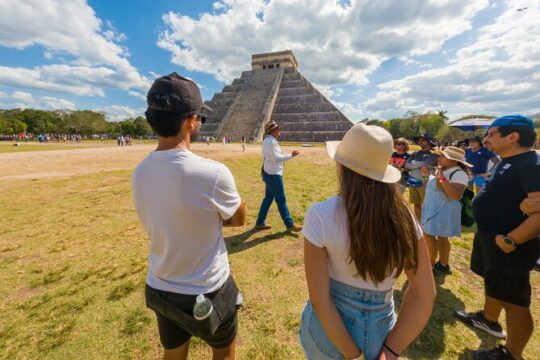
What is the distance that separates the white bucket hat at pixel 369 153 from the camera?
3.91 ft

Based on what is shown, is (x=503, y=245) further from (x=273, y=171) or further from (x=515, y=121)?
(x=273, y=171)

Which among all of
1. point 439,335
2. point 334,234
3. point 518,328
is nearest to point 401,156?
point 439,335

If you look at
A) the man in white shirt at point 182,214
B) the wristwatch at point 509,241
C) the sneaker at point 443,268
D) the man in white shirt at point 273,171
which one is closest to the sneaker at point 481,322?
the sneaker at point 443,268

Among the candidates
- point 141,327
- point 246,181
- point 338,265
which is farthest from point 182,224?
point 246,181

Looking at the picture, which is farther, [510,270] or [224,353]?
[510,270]

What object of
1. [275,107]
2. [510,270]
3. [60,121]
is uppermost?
[275,107]

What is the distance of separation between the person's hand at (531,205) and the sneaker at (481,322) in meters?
1.37

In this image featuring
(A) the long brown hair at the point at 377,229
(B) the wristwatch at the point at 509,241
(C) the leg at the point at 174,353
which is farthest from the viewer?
(B) the wristwatch at the point at 509,241

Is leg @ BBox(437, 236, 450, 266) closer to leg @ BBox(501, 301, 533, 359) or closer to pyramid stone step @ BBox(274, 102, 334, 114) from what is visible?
leg @ BBox(501, 301, 533, 359)

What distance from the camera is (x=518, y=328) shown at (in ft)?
6.97

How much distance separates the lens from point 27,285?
343 cm

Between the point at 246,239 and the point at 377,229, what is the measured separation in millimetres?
3690

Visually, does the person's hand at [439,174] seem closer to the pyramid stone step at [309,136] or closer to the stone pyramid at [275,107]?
the stone pyramid at [275,107]

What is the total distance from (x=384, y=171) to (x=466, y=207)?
9.98 feet
